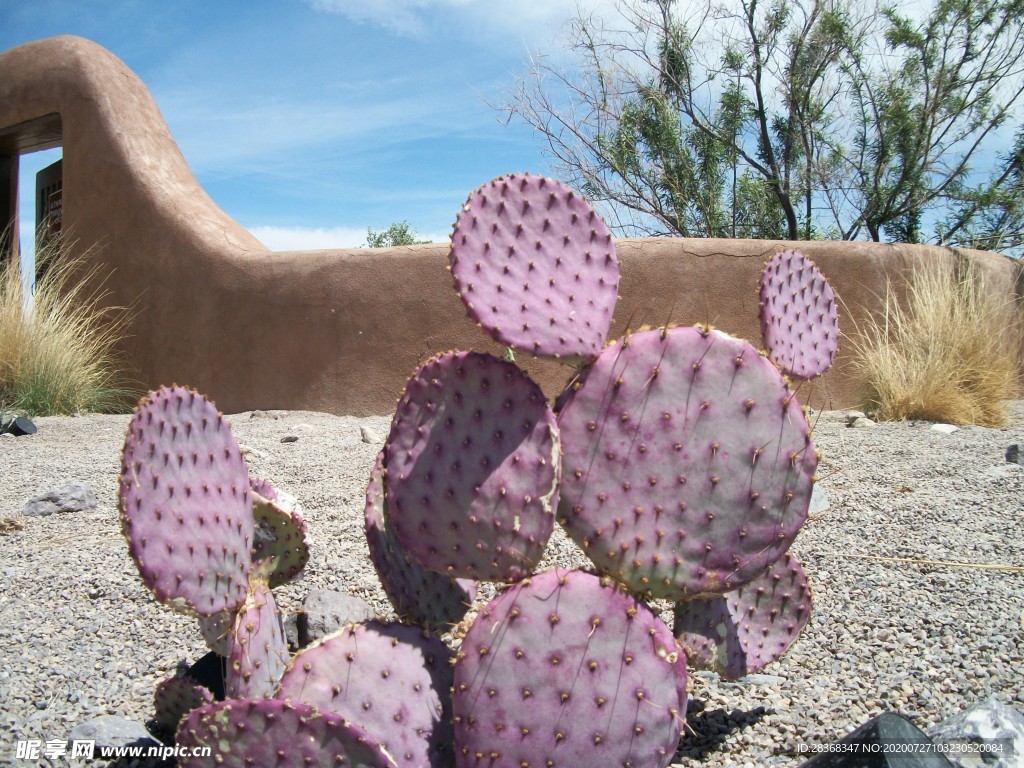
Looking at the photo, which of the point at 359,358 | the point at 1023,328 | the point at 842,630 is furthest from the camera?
the point at 1023,328

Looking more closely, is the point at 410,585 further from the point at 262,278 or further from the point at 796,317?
the point at 262,278

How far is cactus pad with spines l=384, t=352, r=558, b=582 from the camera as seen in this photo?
136cm

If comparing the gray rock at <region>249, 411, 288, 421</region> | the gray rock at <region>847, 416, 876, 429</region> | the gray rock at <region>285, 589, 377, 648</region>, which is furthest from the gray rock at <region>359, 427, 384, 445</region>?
the gray rock at <region>847, 416, 876, 429</region>

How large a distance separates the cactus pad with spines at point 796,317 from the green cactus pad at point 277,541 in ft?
3.53

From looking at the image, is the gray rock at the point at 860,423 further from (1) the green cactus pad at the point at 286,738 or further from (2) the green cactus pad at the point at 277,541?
(1) the green cactus pad at the point at 286,738

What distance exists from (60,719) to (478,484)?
1176 millimetres

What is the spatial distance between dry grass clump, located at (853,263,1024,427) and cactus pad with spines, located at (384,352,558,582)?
533 centimetres

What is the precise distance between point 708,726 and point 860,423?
4.47 m

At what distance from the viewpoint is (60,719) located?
72.0 inches

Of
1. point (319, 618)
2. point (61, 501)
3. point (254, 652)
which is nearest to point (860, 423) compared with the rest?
point (319, 618)

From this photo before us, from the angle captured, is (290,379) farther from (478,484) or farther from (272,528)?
(478,484)

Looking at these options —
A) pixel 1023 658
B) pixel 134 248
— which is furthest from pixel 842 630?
pixel 134 248

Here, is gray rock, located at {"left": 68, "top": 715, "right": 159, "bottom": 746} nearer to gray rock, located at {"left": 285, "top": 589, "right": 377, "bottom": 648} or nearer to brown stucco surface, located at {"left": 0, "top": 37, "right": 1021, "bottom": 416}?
gray rock, located at {"left": 285, "top": 589, "right": 377, "bottom": 648}

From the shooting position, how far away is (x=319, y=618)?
2.04 m
